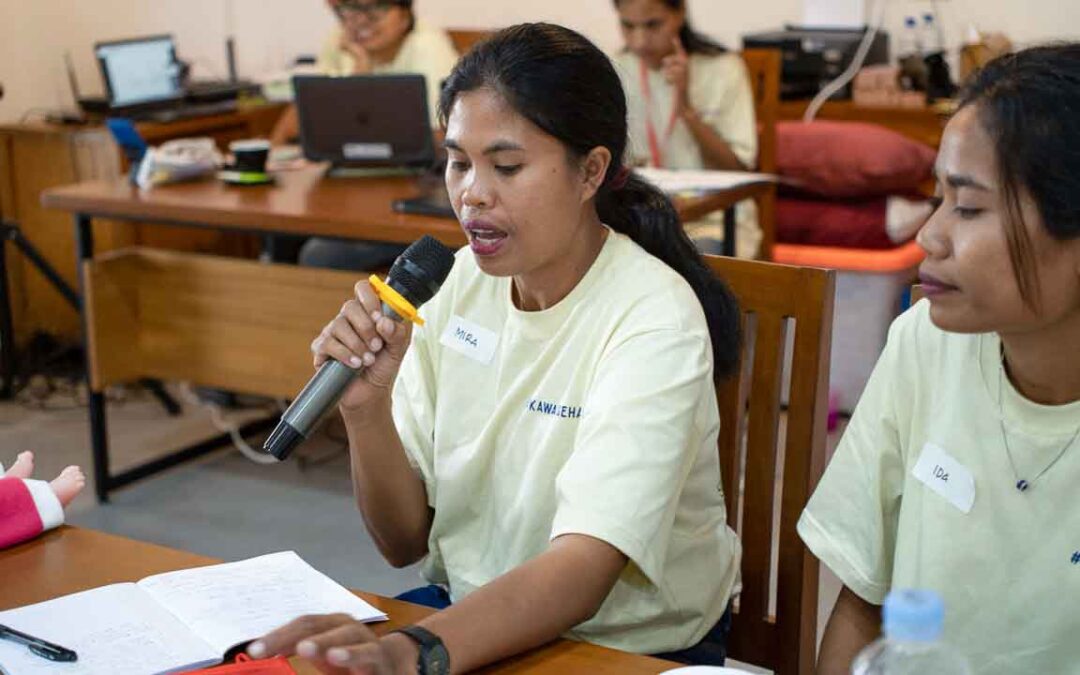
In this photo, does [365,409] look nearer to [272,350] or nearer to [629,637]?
[629,637]

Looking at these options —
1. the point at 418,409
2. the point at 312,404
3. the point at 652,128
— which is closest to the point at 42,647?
the point at 312,404

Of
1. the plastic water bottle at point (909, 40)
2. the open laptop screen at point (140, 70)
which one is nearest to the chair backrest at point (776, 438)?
the plastic water bottle at point (909, 40)

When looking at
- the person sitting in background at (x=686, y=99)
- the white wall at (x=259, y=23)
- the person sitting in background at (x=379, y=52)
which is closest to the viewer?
the person sitting in background at (x=686, y=99)

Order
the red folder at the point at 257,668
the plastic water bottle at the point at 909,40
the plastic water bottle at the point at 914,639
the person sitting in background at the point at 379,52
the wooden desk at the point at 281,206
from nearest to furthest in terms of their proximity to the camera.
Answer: the plastic water bottle at the point at 914,639 → the red folder at the point at 257,668 → the wooden desk at the point at 281,206 → the person sitting in background at the point at 379,52 → the plastic water bottle at the point at 909,40

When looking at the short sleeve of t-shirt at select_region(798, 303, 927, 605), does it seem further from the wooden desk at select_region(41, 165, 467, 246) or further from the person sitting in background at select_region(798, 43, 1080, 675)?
the wooden desk at select_region(41, 165, 467, 246)

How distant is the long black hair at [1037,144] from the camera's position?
3.51 ft

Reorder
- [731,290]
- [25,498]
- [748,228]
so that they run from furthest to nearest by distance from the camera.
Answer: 1. [748,228]
2. [731,290]
3. [25,498]

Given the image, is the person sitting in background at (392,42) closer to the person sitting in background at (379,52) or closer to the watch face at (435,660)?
the person sitting in background at (379,52)

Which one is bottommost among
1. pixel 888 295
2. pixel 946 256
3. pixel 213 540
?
pixel 213 540

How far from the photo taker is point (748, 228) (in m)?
3.58

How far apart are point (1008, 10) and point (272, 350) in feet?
8.51

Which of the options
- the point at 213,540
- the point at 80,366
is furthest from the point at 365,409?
the point at 80,366

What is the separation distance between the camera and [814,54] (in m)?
4.39

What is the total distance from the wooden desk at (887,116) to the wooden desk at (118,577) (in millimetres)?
3292
